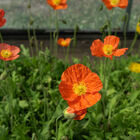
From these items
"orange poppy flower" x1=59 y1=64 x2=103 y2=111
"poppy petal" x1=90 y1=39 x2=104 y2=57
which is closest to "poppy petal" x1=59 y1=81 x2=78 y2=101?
"orange poppy flower" x1=59 y1=64 x2=103 y2=111

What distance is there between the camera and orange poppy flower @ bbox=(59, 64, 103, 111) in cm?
83

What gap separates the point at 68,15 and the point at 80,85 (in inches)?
94.3

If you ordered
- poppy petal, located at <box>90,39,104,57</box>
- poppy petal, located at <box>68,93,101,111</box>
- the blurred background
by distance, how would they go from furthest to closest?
1. the blurred background
2. poppy petal, located at <box>90,39,104,57</box>
3. poppy petal, located at <box>68,93,101,111</box>

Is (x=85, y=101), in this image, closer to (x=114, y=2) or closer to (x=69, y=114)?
(x=69, y=114)

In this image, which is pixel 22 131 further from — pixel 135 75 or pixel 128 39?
pixel 128 39

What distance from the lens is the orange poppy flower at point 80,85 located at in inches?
32.5

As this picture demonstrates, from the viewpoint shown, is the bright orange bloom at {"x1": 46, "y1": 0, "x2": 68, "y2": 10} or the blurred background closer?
the bright orange bloom at {"x1": 46, "y1": 0, "x2": 68, "y2": 10}

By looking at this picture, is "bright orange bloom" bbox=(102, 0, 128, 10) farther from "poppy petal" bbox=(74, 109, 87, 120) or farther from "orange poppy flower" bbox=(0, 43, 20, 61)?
"poppy petal" bbox=(74, 109, 87, 120)

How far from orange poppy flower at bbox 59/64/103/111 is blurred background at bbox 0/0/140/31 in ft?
7.40

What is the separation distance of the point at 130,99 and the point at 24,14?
6.78 feet

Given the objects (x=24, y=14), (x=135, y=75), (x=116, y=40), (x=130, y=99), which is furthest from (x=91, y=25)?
(x=116, y=40)

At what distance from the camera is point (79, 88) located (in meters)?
0.84

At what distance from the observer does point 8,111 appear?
1.42 meters

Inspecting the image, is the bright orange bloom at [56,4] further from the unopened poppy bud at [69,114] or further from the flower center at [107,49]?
the unopened poppy bud at [69,114]
